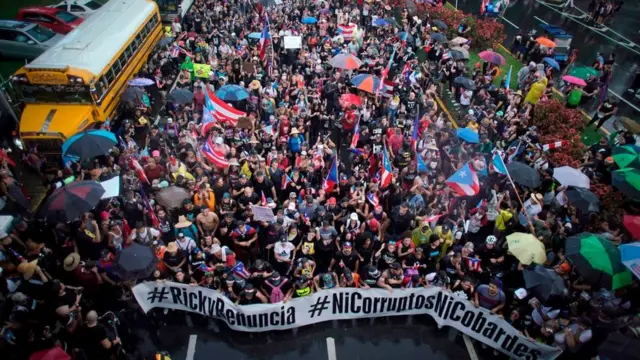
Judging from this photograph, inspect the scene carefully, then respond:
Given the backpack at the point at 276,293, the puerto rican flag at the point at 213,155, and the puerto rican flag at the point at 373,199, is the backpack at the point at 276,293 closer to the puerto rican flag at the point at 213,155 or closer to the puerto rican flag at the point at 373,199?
the puerto rican flag at the point at 373,199

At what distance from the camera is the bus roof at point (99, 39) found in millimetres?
12531

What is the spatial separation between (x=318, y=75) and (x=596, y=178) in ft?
29.8

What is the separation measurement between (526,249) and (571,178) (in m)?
3.08

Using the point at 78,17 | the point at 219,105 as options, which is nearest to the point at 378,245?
the point at 219,105

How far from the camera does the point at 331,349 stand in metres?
8.22

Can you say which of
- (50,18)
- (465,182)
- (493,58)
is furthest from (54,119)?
(493,58)

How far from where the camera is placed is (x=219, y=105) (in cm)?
1186

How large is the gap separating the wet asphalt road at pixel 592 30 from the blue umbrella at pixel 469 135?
9.15 meters

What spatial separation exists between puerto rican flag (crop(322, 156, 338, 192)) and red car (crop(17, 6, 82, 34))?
1507cm

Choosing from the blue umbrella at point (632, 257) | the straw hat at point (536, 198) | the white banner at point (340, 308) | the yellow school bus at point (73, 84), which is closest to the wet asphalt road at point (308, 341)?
the white banner at point (340, 308)

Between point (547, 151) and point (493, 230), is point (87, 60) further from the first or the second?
point (547, 151)

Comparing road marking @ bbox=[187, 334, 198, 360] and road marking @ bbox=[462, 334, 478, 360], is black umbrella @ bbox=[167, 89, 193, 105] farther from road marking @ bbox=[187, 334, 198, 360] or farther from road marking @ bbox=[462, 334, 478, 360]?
road marking @ bbox=[462, 334, 478, 360]

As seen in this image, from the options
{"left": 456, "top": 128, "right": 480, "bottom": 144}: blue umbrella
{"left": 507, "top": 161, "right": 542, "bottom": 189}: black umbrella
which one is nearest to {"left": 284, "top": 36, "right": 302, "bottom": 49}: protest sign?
{"left": 456, "top": 128, "right": 480, "bottom": 144}: blue umbrella

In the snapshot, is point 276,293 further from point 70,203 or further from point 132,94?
point 132,94
